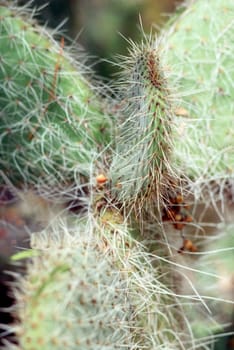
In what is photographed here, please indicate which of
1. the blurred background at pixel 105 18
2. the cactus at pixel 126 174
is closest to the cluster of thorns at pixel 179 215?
the cactus at pixel 126 174

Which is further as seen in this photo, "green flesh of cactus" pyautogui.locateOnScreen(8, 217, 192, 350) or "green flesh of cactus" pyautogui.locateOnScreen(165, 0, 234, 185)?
"green flesh of cactus" pyautogui.locateOnScreen(165, 0, 234, 185)

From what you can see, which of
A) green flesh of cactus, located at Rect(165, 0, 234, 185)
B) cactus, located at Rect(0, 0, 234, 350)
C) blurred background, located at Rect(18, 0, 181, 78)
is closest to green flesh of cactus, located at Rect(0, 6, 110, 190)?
cactus, located at Rect(0, 0, 234, 350)

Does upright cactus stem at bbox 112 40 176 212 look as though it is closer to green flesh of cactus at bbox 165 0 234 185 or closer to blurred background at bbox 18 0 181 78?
green flesh of cactus at bbox 165 0 234 185

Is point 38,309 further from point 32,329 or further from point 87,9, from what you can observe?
point 87,9

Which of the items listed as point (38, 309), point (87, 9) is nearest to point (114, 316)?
point (38, 309)

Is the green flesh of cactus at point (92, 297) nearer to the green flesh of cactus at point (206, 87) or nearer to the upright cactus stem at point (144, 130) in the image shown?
the upright cactus stem at point (144, 130)

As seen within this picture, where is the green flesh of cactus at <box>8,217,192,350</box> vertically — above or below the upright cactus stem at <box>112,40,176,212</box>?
below
